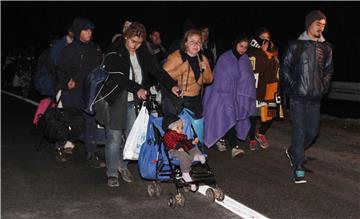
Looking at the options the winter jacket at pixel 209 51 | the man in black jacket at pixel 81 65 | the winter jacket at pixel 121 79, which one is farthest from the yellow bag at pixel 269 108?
the winter jacket at pixel 121 79

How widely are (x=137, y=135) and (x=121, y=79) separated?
0.70 metres

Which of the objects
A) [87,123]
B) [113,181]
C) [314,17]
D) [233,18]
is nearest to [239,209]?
[113,181]

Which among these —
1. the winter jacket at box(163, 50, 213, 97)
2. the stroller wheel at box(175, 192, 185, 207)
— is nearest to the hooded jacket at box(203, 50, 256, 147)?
the winter jacket at box(163, 50, 213, 97)

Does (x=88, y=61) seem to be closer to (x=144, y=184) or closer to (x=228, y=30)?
(x=144, y=184)

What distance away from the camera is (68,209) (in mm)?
6352

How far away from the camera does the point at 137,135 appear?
23.4 ft

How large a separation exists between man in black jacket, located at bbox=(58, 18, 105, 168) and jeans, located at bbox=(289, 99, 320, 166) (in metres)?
2.85

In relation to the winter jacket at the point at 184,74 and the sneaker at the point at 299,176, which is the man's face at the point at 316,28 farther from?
the sneaker at the point at 299,176

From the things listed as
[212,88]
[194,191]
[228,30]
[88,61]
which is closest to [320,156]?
[212,88]

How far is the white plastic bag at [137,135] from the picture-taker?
7.11 metres

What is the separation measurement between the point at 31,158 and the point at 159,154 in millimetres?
3420

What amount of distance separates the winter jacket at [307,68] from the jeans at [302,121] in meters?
0.12

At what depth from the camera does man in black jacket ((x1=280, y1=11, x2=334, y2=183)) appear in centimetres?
734

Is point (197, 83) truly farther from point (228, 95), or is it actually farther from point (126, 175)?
point (228, 95)
